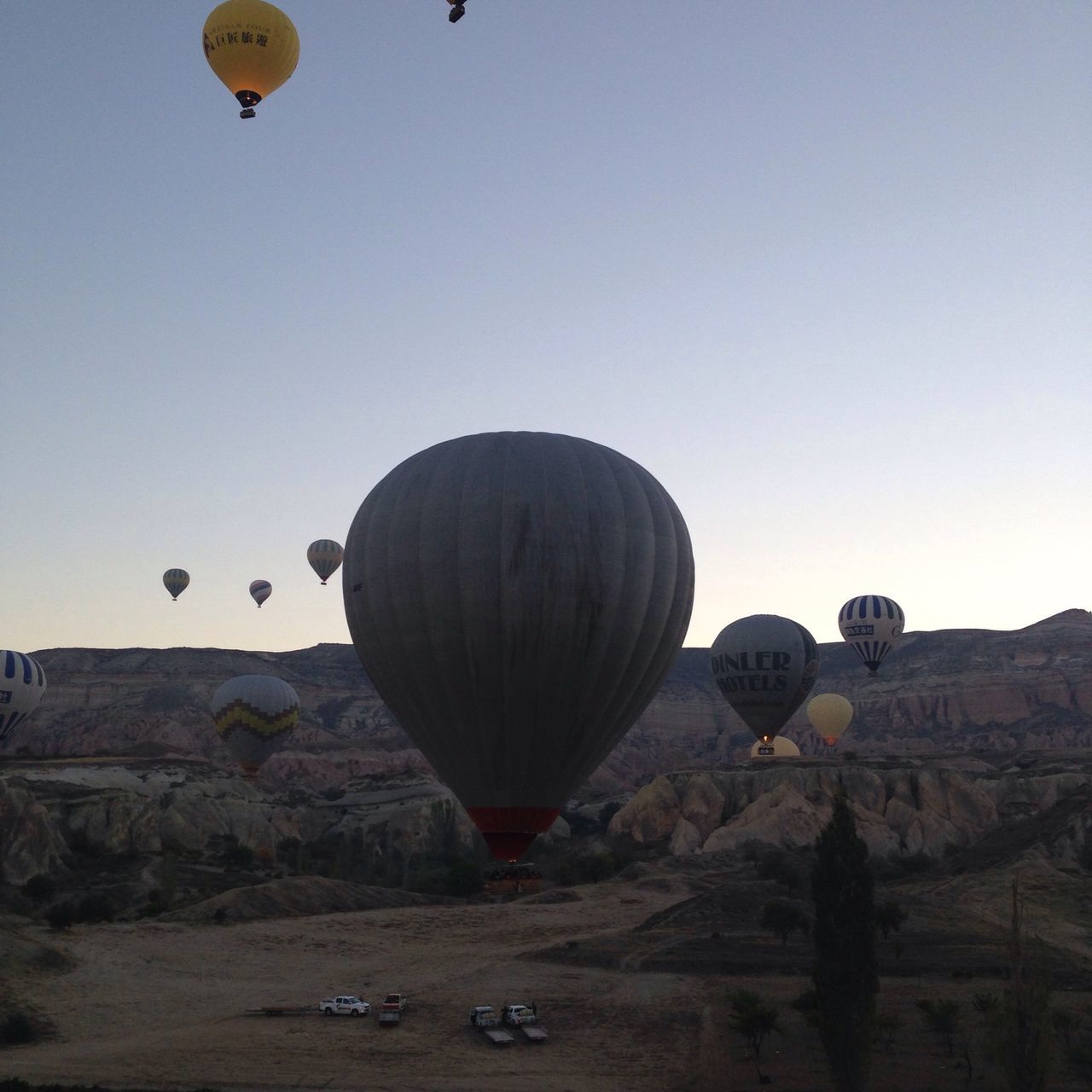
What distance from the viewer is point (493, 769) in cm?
3888

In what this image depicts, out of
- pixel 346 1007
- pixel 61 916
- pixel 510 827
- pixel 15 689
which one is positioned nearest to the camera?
pixel 346 1007

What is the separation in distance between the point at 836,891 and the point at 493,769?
14621 millimetres

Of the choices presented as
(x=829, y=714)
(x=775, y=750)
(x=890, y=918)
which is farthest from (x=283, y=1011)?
(x=829, y=714)

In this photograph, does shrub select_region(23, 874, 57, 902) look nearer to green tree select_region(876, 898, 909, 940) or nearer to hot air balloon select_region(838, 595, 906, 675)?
green tree select_region(876, 898, 909, 940)

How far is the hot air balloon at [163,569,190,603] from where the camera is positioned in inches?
5428

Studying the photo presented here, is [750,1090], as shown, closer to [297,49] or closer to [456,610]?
[456,610]

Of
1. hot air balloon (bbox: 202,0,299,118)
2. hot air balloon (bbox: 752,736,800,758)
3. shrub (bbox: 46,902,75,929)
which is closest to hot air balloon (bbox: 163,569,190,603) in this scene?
hot air balloon (bbox: 752,736,800,758)

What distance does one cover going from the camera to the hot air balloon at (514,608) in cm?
3756

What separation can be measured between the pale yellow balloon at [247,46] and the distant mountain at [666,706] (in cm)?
10286

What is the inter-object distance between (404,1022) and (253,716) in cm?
7026

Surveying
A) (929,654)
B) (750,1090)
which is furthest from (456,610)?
(929,654)

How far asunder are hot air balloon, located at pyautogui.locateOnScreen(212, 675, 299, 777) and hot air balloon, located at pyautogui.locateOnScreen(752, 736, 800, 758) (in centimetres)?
4144

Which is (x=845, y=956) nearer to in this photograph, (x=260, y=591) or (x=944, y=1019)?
(x=944, y=1019)

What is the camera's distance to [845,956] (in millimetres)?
26062
